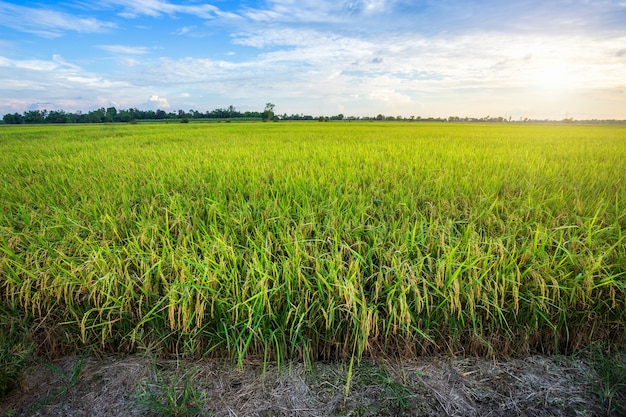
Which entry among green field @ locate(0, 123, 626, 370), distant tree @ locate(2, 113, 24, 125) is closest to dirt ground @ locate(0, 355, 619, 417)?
green field @ locate(0, 123, 626, 370)

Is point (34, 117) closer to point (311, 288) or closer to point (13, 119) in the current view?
point (13, 119)

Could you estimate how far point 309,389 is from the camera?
1.41 metres

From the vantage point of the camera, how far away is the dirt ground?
134 cm

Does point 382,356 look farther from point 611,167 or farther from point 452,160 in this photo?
point 611,167

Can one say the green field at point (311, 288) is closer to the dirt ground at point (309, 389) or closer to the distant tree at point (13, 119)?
the dirt ground at point (309, 389)

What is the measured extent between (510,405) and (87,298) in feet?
7.41

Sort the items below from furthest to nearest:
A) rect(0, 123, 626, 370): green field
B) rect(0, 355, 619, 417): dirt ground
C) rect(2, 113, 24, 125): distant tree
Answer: rect(2, 113, 24, 125): distant tree < rect(0, 123, 626, 370): green field < rect(0, 355, 619, 417): dirt ground

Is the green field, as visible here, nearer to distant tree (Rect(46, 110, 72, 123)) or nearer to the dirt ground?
the dirt ground

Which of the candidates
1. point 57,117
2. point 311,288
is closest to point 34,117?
point 57,117

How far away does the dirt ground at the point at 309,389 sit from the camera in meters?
1.34

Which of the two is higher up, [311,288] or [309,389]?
[311,288]

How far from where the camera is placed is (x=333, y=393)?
139 centimetres

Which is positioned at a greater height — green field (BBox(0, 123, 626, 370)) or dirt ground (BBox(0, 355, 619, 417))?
green field (BBox(0, 123, 626, 370))

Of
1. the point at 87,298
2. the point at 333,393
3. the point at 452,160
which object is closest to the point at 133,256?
the point at 87,298
